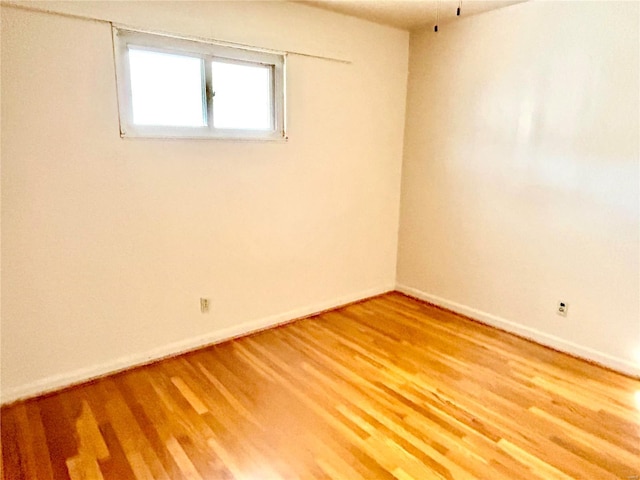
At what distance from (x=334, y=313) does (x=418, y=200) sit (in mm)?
1277

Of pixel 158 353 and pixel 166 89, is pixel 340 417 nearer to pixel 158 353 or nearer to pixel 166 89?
pixel 158 353

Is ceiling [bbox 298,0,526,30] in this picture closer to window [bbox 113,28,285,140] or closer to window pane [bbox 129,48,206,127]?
window [bbox 113,28,285,140]

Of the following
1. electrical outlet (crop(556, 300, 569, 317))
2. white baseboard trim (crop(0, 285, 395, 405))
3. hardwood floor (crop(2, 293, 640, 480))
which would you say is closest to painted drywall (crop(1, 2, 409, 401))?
white baseboard trim (crop(0, 285, 395, 405))

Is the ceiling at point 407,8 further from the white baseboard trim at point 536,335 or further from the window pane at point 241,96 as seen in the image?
the white baseboard trim at point 536,335

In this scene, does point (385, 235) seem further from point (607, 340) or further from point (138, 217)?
point (138, 217)

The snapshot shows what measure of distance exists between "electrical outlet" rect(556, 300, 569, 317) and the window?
2316 millimetres

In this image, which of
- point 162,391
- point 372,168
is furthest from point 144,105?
point 372,168

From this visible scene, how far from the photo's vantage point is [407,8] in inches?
122

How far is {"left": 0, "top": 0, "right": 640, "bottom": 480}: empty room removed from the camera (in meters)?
2.05

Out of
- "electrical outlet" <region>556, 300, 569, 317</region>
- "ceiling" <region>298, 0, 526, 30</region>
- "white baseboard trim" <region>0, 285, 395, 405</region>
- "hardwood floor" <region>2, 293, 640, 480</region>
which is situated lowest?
"hardwood floor" <region>2, 293, 640, 480</region>

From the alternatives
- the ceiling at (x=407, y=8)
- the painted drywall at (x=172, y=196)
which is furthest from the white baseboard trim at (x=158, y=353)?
the ceiling at (x=407, y=8)

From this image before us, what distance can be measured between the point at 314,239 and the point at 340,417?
1562mm

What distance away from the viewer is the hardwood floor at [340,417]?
1.85m

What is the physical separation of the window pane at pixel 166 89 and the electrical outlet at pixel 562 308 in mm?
2758
